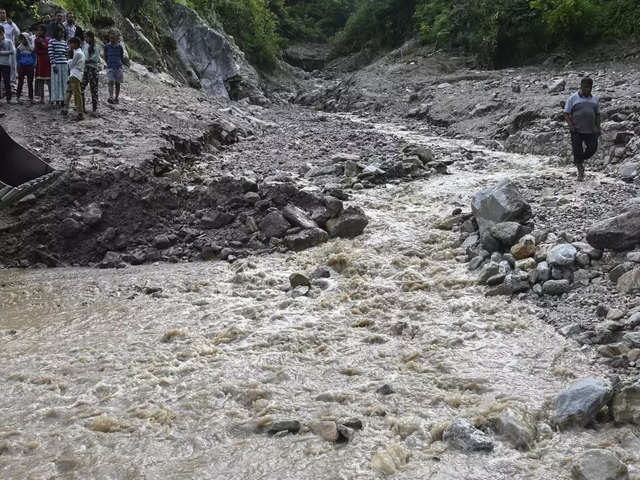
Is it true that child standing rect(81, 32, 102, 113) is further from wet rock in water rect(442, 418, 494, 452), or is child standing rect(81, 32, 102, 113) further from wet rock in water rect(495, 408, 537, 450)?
wet rock in water rect(495, 408, 537, 450)

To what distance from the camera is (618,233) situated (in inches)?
281

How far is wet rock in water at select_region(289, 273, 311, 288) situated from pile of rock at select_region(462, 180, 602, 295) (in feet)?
7.14

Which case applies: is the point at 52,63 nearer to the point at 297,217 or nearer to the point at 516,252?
the point at 297,217

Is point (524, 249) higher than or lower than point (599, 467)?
higher

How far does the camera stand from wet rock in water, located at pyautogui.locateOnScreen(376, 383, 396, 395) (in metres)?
5.40

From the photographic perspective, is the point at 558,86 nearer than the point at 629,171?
No

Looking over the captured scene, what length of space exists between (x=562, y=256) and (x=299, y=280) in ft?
10.6

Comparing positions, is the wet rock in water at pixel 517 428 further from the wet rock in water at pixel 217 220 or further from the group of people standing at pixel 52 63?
the group of people standing at pixel 52 63

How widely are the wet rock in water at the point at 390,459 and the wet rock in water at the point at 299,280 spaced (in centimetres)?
356

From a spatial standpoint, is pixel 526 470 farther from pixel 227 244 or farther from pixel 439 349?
pixel 227 244

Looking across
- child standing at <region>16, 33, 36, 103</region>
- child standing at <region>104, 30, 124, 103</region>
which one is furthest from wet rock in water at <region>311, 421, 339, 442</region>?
child standing at <region>104, 30, 124, 103</region>

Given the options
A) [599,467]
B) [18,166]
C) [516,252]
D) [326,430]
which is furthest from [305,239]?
[599,467]

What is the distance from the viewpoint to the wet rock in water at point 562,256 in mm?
7207

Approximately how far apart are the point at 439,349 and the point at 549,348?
1066 millimetres
